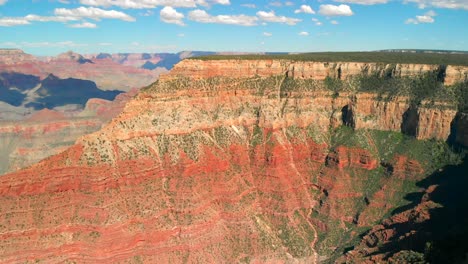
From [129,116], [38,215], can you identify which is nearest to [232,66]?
[129,116]

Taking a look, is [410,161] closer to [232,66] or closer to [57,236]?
[232,66]

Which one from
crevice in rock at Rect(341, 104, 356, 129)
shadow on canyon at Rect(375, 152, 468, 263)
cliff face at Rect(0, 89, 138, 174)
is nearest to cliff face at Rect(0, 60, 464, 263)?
crevice in rock at Rect(341, 104, 356, 129)

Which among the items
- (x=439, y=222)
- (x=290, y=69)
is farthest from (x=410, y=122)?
(x=290, y=69)

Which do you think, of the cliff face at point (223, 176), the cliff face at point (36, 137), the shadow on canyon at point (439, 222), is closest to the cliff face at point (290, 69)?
the cliff face at point (223, 176)

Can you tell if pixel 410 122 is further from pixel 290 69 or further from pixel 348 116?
pixel 290 69

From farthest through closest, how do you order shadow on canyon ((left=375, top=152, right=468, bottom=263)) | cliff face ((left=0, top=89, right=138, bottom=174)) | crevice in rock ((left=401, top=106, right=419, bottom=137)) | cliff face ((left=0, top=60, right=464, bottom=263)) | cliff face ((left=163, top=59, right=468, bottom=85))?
cliff face ((left=0, top=89, right=138, bottom=174)) → cliff face ((left=163, top=59, right=468, bottom=85)) → crevice in rock ((left=401, top=106, right=419, bottom=137)) → cliff face ((left=0, top=60, right=464, bottom=263)) → shadow on canyon ((left=375, top=152, right=468, bottom=263))

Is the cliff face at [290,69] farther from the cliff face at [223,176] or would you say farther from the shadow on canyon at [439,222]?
the shadow on canyon at [439,222]

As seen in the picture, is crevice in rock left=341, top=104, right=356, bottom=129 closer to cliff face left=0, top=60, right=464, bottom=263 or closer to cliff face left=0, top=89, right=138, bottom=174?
cliff face left=0, top=60, right=464, bottom=263

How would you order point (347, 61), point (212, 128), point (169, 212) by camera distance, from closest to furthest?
point (169, 212), point (212, 128), point (347, 61)

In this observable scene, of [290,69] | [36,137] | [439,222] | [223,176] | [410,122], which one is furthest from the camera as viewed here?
[36,137]
